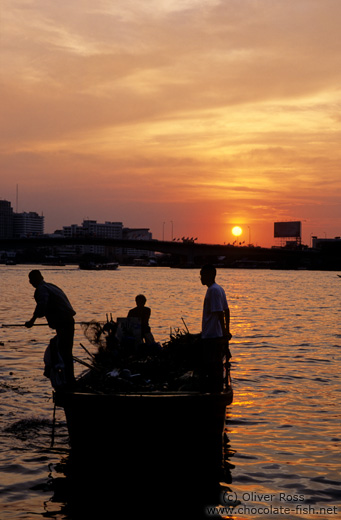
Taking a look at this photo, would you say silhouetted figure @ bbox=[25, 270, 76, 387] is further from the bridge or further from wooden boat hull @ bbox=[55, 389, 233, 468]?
the bridge

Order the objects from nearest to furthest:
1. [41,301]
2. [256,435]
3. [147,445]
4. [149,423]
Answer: [149,423] → [147,445] → [41,301] → [256,435]

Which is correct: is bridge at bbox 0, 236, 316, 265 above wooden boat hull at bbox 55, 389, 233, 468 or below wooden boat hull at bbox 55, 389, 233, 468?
above

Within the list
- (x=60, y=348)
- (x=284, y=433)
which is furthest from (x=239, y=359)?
(x=60, y=348)

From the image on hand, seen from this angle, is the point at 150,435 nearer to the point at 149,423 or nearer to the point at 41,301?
the point at 149,423

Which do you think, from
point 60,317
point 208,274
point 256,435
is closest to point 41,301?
point 60,317

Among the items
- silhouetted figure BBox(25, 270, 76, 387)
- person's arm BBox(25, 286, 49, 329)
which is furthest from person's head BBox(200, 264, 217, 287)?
person's arm BBox(25, 286, 49, 329)

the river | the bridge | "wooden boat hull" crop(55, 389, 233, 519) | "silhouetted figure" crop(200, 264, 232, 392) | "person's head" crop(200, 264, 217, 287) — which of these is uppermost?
the bridge

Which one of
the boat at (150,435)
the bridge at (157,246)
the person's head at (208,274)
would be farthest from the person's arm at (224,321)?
the bridge at (157,246)

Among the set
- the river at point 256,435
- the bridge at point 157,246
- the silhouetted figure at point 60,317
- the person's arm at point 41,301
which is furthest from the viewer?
the bridge at point 157,246

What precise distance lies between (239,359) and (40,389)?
27.4 ft

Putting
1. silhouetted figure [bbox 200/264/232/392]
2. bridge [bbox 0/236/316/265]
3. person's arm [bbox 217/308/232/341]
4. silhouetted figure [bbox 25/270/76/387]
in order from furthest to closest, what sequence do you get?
bridge [bbox 0/236/316/265] → silhouetted figure [bbox 25/270/76/387] → person's arm [bbox 217/308/232/341] → silhouetted figure [bbox 200/264/232/392]

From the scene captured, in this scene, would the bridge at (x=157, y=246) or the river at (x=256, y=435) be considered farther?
the bridge at (x=157, y=246)

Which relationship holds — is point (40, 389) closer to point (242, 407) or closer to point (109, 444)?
point (242, 407)

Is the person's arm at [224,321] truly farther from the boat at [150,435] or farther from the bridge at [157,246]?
the bridge at [157,246]
